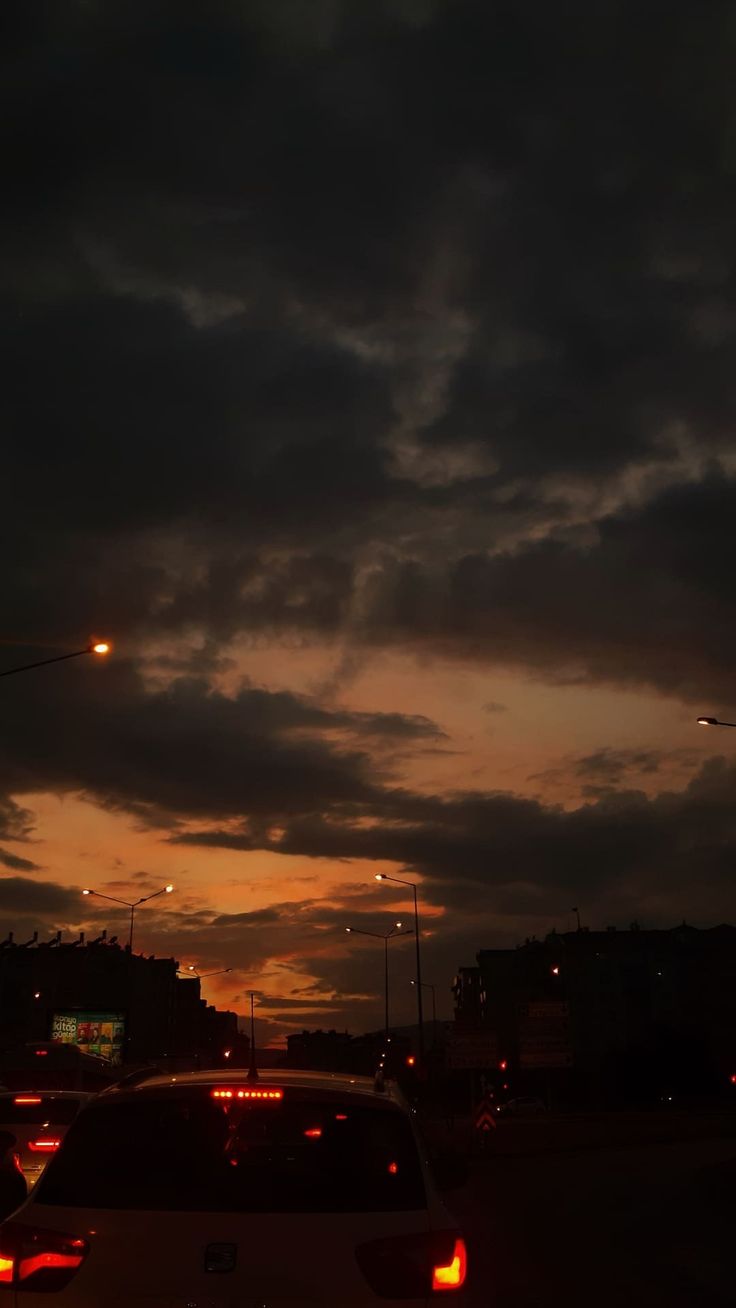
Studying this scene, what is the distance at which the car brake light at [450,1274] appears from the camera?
4430mm

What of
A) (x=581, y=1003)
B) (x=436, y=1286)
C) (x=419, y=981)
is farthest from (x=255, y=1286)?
(x=581, y=1003)

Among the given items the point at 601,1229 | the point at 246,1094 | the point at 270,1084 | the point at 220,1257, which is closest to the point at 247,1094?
the point at 246,1094

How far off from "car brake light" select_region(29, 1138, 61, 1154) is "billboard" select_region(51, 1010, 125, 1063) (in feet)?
160

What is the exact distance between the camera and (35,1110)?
15.8 m

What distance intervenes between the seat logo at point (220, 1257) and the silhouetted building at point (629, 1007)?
86.1 meters

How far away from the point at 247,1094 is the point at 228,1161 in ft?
1.94

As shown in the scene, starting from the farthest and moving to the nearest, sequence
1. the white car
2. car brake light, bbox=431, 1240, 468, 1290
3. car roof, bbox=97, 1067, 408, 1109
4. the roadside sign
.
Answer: the roadside sign < car roof, bbox=97, 1067, 408, 1109 < car brake light, bbox=431, 1240, 468, 1290 < the white car

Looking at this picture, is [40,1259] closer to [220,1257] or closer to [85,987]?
[220,1257]

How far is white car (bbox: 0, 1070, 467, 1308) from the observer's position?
4.30 meters

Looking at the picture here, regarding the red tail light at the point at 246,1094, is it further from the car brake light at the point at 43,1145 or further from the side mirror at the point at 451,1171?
the car brake light at the point at 43,1145

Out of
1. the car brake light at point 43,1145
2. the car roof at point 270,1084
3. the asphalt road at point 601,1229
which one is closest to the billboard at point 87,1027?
the asphalt road at point 601,1229

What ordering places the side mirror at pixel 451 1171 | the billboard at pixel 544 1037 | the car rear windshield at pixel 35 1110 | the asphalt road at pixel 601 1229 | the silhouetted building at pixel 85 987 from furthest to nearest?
the silhouetted building at pixel 85 987, the billboard at pixel 544 1037, the car rear windshield at pixel 35 1110, the asphalt road at pixel 601 1229, the side mirror at pixel 451 1171

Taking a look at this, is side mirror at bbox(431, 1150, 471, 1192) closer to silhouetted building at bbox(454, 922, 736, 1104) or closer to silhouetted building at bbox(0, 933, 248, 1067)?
silhouetted building at bbox(454, 922, 736, 1104)

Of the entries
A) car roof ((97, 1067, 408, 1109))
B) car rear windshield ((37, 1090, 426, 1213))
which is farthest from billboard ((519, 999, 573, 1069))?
car rear windshield ((37, 1090, 426, 1213))
